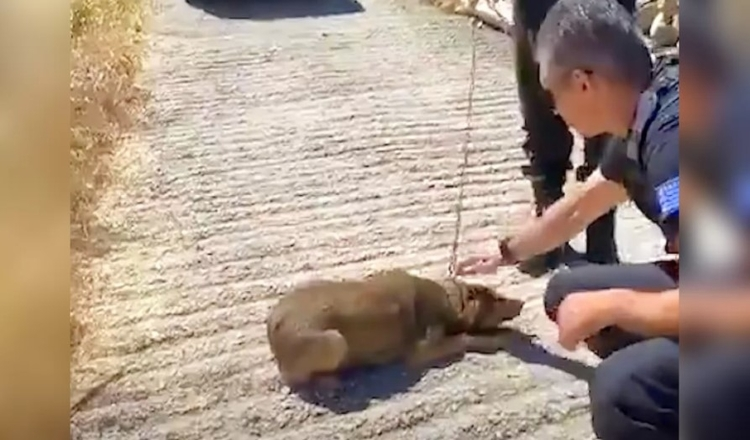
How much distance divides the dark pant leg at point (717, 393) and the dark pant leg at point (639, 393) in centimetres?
4

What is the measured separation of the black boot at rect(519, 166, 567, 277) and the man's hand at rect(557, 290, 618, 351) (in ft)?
0.13

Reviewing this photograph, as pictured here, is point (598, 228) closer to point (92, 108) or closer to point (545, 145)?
point (545, 145)

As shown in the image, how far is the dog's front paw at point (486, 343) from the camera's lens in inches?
44.7

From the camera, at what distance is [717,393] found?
97 centimetres

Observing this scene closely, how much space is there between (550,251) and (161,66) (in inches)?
17.3

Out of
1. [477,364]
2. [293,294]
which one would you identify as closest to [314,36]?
[293,294]

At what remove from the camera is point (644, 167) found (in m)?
1.08

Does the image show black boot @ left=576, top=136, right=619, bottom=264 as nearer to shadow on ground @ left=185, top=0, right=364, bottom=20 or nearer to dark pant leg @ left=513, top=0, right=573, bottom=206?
dark pant leg @ left=513, top=0, right=573, bottom=206

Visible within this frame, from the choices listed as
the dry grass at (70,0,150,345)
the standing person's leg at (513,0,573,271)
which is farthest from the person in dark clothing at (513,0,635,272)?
the dry grass at (70,0,150,345)

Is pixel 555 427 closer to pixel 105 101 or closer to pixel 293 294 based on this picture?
pixel 293 294

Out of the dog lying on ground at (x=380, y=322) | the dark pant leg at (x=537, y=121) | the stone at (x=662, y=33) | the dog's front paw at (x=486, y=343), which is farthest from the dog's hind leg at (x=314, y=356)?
the stone at (x=662, y=33)

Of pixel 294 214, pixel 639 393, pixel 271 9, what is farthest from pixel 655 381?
pixel 271 9

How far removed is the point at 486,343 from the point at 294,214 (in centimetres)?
23

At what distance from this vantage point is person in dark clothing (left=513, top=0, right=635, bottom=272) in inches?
43.4
